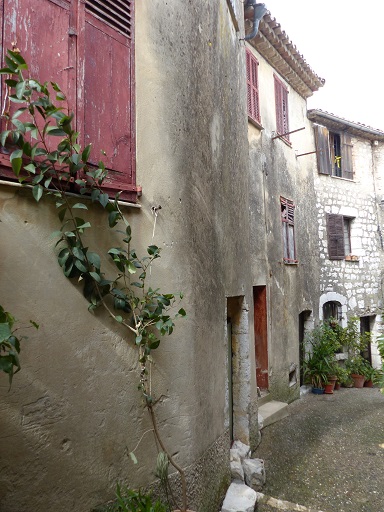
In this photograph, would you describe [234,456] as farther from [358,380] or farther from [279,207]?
[358,380]

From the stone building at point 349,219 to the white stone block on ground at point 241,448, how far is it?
6.12 meters

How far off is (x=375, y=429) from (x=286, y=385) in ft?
6.05

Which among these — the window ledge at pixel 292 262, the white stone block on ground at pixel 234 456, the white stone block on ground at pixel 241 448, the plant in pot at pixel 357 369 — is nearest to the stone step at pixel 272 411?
the white stone block on ground at pixel 241 448

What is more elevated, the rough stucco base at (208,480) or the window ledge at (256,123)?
the window ledge at (256,123)

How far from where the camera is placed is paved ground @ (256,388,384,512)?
4.45 meters

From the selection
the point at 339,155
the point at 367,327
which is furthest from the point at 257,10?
the point at 367,327

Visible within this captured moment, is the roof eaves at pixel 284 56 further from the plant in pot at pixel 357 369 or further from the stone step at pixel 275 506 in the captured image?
the stone step at pixel 275 506

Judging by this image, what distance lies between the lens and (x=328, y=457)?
5.50 meters

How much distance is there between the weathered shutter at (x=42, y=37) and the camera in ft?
7.70

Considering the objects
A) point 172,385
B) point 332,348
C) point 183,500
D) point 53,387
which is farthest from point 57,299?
point 332,348

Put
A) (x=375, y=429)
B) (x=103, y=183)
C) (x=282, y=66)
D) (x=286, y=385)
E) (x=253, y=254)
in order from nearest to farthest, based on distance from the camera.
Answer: (x=103, y=183) < (x=375, y=429) < (x=253, y=254) < (x=286, y=385) < (x=282, y=66)

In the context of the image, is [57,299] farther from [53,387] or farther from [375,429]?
[375,429]

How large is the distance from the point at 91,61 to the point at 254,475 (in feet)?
14.6

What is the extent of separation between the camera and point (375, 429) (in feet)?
21.9
